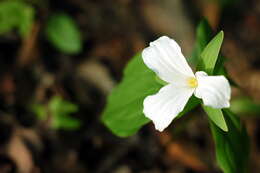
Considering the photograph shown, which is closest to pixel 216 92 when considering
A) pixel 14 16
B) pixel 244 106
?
pixel 244 106

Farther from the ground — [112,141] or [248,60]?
[112,141]

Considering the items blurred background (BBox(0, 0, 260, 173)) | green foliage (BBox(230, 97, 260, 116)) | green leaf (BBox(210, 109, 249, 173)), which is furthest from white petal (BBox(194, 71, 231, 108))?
green foliage (BBox(230, 97, 260, 116))

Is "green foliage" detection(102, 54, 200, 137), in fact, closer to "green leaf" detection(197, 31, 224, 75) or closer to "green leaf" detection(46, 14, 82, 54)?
"green leaf" detection(197, 31, 224, 75)

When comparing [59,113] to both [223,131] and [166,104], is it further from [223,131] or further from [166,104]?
[166,104]

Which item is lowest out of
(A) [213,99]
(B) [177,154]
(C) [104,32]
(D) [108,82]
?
(B) [177,154]

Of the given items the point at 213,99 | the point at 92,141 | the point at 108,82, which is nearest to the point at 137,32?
the point at 108,82

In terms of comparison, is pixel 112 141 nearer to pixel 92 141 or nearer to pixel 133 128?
pixel 92 141
